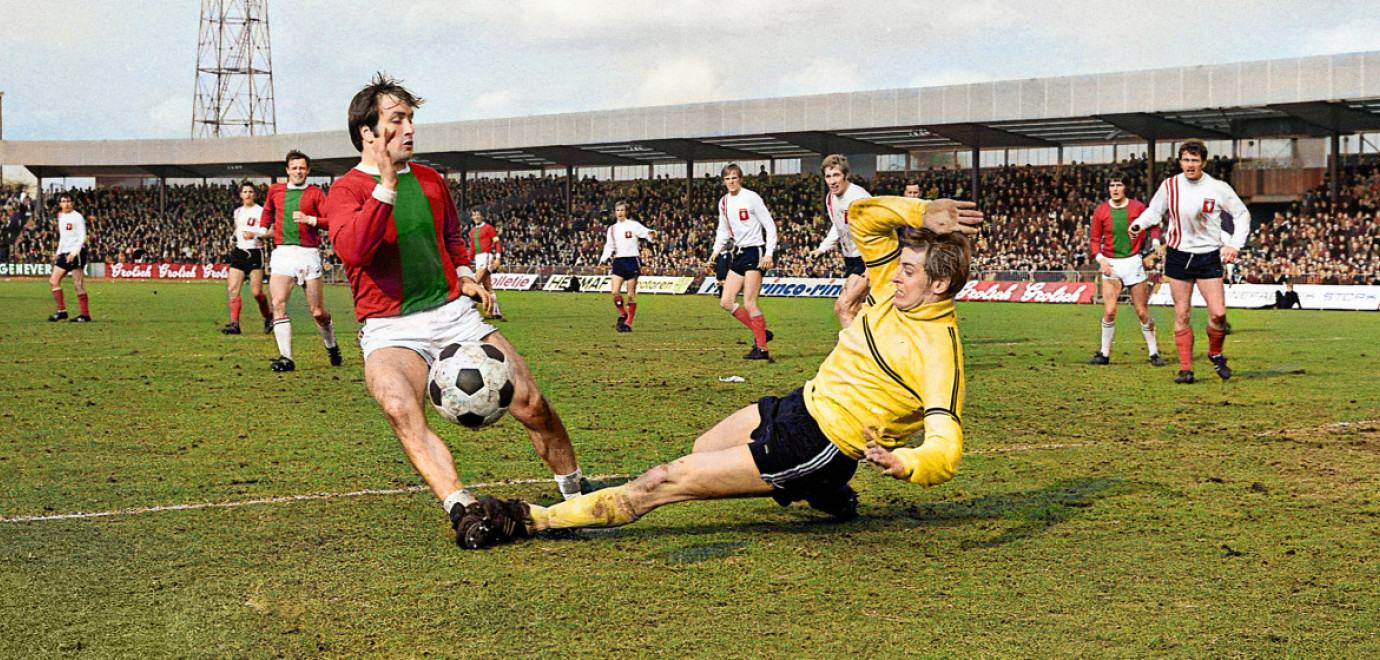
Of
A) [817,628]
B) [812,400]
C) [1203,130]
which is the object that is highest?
[1203,130]

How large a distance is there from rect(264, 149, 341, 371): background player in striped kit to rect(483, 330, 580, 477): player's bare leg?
23.2 feet

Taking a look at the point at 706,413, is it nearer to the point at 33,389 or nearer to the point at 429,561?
the point at 429,561

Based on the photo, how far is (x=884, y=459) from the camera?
4.20 meters

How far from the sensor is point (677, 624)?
411 cm

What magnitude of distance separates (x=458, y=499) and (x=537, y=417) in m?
Answer: 0.65

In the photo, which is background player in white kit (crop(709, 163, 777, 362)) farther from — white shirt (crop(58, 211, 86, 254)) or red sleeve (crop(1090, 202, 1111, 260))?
white shirt (crop(58, 211, 86, 254))

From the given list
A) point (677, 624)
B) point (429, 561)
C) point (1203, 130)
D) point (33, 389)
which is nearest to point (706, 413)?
point (429, 561)

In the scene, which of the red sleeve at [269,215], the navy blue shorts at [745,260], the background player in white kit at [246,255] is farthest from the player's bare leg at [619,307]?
the red sleeve at [269,215]

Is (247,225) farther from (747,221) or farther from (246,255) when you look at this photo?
(747,221)

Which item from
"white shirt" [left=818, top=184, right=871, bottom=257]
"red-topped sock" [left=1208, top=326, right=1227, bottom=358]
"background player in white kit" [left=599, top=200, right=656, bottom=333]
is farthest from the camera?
"background player in white kit" [left=599, top=200, right=656, bottom=333]

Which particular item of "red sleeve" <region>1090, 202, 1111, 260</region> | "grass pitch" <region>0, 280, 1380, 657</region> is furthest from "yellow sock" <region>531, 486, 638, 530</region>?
"red sleeve" <region>1090, 202, 1111, 260</region>

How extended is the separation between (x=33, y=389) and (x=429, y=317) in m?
6.58

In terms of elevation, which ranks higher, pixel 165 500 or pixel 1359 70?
pixel 1359 70

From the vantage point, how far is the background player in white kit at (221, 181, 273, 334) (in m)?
16.2
